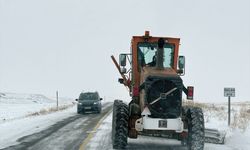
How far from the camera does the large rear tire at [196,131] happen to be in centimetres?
1060

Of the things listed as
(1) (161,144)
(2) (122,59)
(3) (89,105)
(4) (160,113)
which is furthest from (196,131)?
(3) (89,105)

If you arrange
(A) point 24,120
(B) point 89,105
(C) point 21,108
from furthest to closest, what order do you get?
(C) point 21,108, (B) point 89,105, (A) point 24,120

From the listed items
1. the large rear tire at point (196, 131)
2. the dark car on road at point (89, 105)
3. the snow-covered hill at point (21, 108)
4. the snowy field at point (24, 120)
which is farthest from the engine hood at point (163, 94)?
the dark car on road at point (89, 105)

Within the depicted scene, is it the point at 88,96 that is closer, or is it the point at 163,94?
the point at 163,94

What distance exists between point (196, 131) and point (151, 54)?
3107 mm

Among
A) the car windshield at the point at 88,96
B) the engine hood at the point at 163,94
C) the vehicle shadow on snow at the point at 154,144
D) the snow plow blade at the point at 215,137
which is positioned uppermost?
the engine hood at the point at 163,94

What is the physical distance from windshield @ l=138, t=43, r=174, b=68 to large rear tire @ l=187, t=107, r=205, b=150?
2.38 meters

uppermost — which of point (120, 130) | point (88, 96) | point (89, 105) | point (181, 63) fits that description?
point (181, 63)

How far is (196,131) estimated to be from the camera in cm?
1065

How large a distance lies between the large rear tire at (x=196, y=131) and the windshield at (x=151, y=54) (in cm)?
238

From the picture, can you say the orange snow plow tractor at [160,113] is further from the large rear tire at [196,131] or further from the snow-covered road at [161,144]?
the snow-covered road at [161,144]

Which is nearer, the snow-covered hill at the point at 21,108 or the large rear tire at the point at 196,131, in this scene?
Result: the large rear tire at the point at 196,131

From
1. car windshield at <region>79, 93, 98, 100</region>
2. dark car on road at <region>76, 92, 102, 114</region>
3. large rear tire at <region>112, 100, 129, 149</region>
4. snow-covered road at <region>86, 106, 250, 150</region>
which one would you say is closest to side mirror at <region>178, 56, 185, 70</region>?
snow-covered road at <region>86, 106, 250, 150</region>

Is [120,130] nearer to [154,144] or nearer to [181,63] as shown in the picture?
[154,144]
